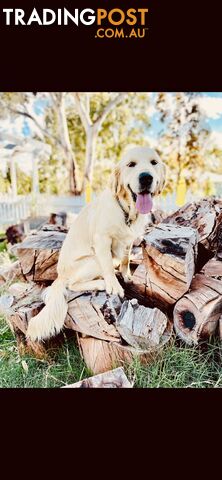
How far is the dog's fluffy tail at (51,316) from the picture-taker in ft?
7.06

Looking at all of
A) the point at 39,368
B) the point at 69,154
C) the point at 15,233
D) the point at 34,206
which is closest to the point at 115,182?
the point at 69,154

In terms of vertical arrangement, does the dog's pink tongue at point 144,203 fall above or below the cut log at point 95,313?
above

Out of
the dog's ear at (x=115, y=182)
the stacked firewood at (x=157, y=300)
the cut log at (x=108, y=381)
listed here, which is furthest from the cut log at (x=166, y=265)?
the cut log at (x=108, y=381)

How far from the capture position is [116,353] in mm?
2113

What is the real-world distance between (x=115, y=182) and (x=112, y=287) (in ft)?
1.38

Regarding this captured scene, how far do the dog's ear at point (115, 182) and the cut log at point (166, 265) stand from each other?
0.23 metres

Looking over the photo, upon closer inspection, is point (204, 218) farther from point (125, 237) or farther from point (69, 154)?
point (69, 154)

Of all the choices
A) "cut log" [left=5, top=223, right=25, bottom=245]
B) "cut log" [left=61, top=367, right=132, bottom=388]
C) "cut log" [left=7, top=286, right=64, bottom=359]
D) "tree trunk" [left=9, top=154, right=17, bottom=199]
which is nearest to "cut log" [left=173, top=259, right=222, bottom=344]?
"cut log" [left=61, top=367, right=132, bottom=388]

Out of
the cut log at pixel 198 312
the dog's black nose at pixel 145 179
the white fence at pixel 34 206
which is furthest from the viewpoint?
the white fence at pixel 34 206

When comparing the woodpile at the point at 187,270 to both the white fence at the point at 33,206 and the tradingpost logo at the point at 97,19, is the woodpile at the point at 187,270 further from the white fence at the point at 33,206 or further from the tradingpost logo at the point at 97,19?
the tradingpost logo at the point at 97,19

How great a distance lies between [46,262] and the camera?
220 cm

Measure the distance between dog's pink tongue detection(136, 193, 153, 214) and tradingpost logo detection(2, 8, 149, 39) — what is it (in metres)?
0.62

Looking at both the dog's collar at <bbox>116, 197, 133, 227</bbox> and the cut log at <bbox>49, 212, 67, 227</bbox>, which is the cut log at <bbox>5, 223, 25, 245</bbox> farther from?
the dog's collar at <bbox>116, 197, 133, 227</bbox>
